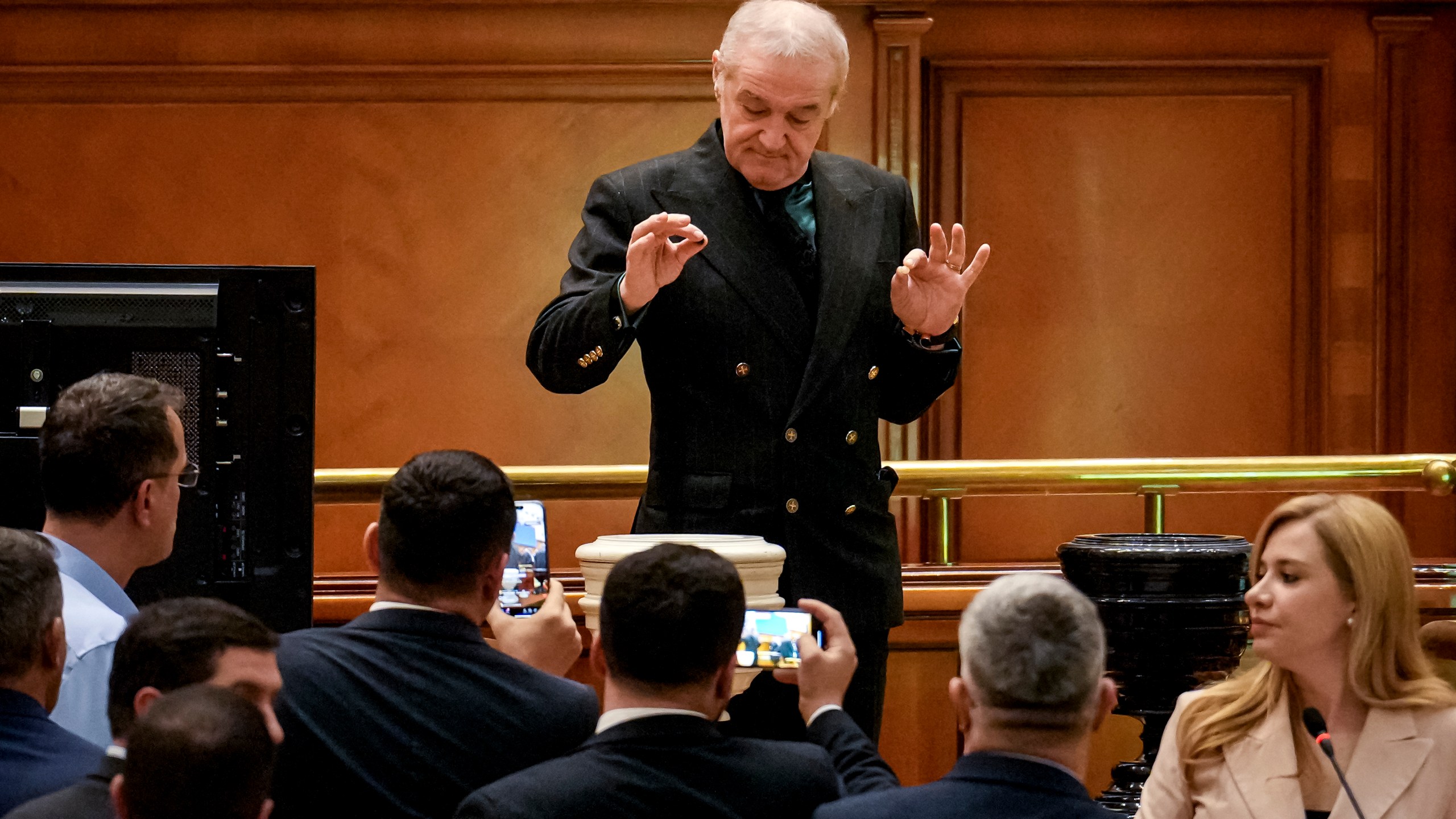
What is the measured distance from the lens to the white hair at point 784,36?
6.62ft

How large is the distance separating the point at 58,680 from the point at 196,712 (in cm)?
51

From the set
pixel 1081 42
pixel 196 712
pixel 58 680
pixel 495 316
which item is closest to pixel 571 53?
pixel 495 316

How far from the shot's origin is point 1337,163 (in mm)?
4488

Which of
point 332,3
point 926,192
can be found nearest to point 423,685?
point 926,192

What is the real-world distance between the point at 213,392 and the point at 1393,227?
3692 mm

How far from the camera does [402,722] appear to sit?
5.07 feet

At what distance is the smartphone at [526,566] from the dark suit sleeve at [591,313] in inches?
7.3

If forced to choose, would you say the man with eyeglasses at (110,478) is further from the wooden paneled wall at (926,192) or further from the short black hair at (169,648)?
the wooden paneled wall at (926,192)

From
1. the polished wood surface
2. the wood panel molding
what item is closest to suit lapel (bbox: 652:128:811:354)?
the polished wood surface

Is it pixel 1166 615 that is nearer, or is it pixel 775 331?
pixel 775 331

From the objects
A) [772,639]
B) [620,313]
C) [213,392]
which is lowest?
[772,639]

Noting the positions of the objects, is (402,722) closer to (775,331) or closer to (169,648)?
(169,648)

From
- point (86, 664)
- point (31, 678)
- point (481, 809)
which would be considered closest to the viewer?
point (481, 809)

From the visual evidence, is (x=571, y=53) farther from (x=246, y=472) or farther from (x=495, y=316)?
(x=246, y=472)
